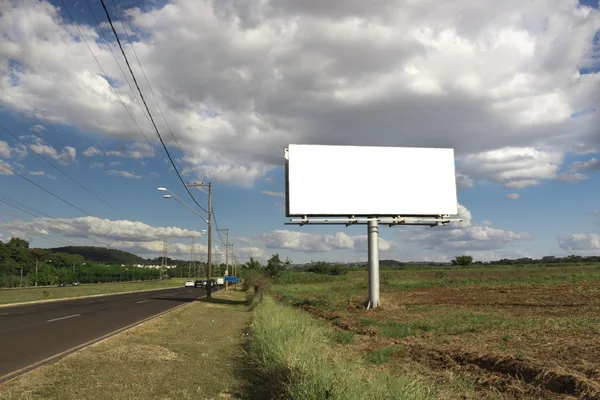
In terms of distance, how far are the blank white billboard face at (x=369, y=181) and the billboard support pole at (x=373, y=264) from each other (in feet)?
3.72

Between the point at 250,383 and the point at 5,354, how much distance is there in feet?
21.6

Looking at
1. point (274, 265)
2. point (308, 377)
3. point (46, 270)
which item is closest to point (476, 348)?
point (308, 377)

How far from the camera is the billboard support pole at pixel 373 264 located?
27.3m

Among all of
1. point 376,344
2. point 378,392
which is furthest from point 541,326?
point 378,392

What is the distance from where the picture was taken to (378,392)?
5.53 meters

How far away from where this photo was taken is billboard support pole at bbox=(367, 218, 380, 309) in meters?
27.3

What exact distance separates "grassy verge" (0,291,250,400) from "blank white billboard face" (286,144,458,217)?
1408cm

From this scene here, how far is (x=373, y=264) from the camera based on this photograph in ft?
90.4

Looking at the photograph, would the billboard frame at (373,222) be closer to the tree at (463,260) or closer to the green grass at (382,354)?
the green grass at (382,354)

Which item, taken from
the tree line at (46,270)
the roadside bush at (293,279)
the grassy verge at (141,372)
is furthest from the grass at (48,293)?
the grassy verge at (141,372)

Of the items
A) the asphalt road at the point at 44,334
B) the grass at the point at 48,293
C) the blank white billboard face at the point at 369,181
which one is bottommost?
the grass at the point at 48,293

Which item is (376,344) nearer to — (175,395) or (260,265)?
(175,395)

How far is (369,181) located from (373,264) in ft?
17.0

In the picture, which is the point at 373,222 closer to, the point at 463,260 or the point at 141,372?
the point at 141,372
